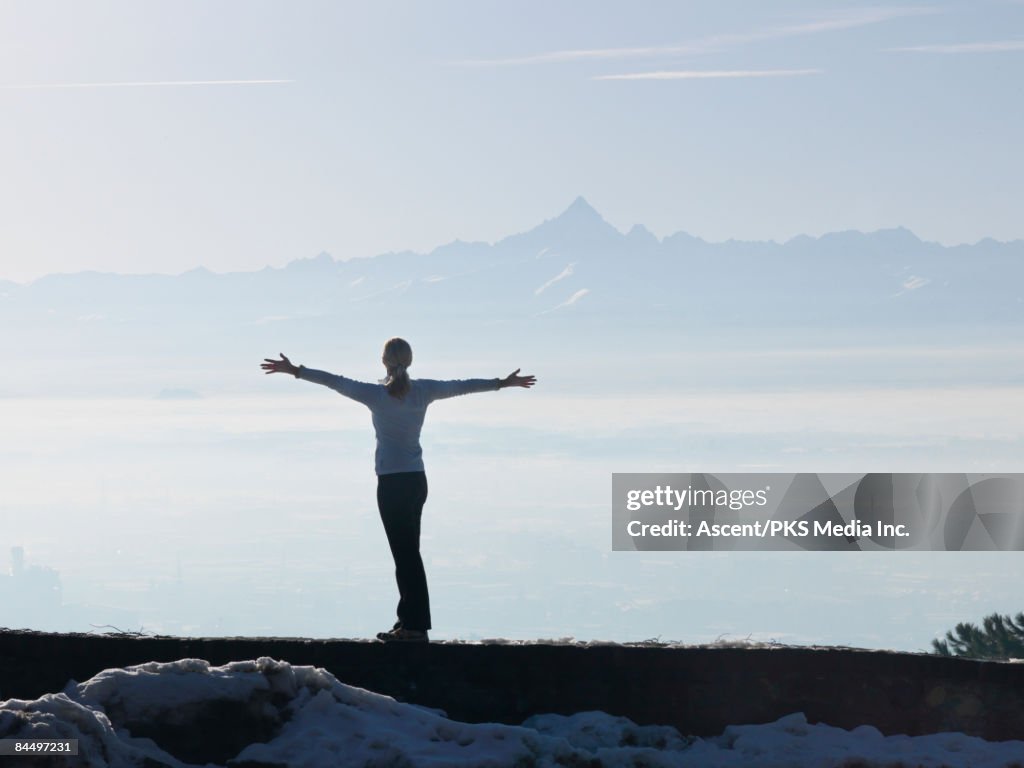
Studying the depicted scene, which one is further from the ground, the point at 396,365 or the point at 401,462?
the point at 396,365

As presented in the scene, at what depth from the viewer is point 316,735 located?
31.8ft

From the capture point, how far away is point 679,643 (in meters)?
12.1

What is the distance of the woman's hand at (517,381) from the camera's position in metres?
13.0

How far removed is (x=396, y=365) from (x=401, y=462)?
75 centimetres

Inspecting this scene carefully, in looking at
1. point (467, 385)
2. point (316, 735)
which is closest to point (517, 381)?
point (467, 385)

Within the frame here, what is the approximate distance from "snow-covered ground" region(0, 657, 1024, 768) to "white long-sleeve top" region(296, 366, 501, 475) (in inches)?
95.7

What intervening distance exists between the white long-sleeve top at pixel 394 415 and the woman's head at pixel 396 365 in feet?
0.18

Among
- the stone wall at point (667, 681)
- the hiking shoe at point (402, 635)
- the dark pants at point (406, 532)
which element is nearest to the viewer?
the stone wall at point (667, 681)

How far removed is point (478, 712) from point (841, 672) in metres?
2.57

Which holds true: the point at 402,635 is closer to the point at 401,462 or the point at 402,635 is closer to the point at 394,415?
the point at 401,462

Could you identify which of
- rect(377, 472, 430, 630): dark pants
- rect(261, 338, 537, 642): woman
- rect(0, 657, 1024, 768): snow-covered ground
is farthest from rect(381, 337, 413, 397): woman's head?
rect(0, 657, 1024, 768): snow-covered ground

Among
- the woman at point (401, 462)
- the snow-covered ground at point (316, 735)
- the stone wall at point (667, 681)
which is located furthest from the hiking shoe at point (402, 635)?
the snow-covered ground at point (316, 735)

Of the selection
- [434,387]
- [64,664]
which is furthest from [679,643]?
[64,664]

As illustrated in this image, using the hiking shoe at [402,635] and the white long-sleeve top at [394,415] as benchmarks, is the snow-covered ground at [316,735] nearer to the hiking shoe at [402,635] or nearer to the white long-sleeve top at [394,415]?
the hiking shoe at [402,635]
